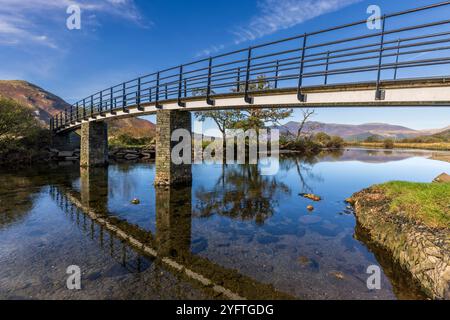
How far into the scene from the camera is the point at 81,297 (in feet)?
14.5

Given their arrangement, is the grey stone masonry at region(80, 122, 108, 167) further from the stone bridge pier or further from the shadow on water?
the shadow on water

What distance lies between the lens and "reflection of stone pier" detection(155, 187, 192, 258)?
6.63 m

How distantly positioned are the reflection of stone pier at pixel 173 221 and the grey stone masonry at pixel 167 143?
37.4 inches

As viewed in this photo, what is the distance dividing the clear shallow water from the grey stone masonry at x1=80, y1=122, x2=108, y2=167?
1046 centimetres

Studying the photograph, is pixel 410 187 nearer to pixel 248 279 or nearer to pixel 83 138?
pixel 248 279

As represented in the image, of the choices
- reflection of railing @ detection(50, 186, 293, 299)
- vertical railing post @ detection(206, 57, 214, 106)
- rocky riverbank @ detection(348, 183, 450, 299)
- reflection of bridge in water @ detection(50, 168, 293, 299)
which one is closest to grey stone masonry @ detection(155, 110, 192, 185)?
reflection of bridge in water @ detection(50, 168, 293, 299)

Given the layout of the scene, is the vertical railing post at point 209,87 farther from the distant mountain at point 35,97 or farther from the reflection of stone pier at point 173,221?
the distant mountain at point 35,97

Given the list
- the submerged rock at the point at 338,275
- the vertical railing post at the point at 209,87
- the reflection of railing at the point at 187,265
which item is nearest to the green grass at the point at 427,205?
the submerged rock at the point at 338,275

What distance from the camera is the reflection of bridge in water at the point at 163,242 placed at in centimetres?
486

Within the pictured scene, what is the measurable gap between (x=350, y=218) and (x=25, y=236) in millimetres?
11400

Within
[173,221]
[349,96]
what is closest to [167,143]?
[173,221]
